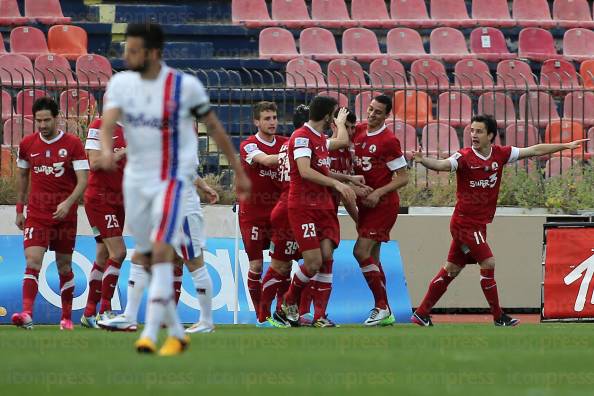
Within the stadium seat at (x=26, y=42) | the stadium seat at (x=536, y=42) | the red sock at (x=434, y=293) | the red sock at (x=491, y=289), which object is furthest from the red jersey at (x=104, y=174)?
the stadium seat at (x=536, y=42)

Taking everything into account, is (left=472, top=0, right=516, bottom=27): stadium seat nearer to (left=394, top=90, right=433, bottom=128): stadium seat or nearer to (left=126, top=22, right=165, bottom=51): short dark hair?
(left=394, top=90, right=433, bottom=128): stadium seat

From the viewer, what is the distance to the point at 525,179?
50.9ft

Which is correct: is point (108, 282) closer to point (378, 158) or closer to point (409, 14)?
point (378, 158)

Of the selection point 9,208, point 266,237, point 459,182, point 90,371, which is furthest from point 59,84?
point 90,371

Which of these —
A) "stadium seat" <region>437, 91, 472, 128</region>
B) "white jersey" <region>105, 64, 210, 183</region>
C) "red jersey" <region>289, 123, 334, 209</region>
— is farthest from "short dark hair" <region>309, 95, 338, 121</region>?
"stadium seat" <region>437, 91, 472, 128</region>

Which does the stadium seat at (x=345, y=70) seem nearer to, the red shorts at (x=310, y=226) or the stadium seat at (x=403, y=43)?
the stadium seat at (x=403, y=43)

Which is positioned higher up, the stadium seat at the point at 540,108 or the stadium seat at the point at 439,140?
the stadium seat at the point at 540,108

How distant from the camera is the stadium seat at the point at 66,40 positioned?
20312 mm

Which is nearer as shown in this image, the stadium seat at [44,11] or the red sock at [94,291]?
the red sock at [94,291]

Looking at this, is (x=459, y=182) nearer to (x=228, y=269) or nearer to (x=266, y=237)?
(x=266, y=237)

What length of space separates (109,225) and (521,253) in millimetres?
5717

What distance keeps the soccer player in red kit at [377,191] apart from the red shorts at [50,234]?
2793 mm

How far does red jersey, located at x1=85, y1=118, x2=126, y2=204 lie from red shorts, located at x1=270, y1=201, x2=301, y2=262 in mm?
1533

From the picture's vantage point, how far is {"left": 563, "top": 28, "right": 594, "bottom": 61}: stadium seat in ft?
69.9
